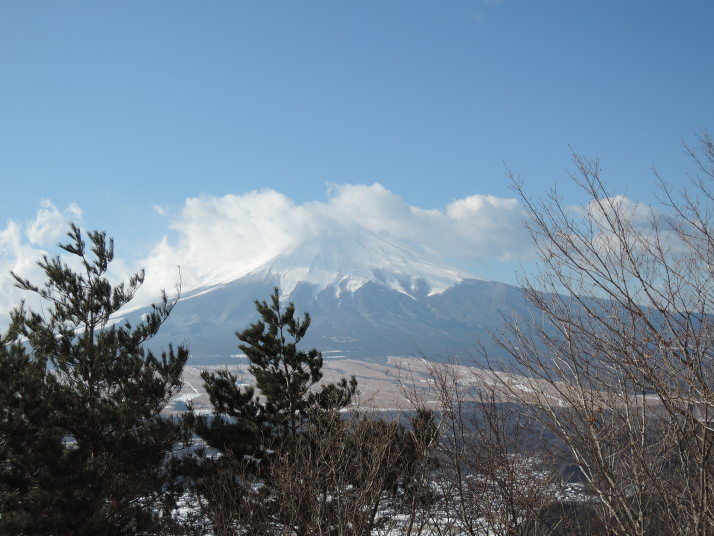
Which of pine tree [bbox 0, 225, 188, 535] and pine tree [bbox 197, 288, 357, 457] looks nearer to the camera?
pine tree [bbox 0, 225, 188, 535]

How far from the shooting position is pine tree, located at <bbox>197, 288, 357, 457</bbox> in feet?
44.4

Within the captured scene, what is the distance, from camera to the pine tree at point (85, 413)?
877cm

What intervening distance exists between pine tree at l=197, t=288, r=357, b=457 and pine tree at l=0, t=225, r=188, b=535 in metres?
1.74

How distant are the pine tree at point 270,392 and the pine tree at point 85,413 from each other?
174cm

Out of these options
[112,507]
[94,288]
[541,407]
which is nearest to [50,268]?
[94,288]

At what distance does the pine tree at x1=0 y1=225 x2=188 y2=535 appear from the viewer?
8766 millimetres

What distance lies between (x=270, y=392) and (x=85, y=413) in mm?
4548

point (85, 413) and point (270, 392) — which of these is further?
point (270, 392)

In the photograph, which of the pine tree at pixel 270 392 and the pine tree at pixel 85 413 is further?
the pine tree at pixel 270 392

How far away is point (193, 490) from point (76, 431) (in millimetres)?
2990

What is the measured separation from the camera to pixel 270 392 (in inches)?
560

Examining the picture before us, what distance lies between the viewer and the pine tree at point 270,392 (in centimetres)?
1355

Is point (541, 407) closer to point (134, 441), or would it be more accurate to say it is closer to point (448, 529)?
point (448, 529)

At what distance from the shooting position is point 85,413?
10820mm
